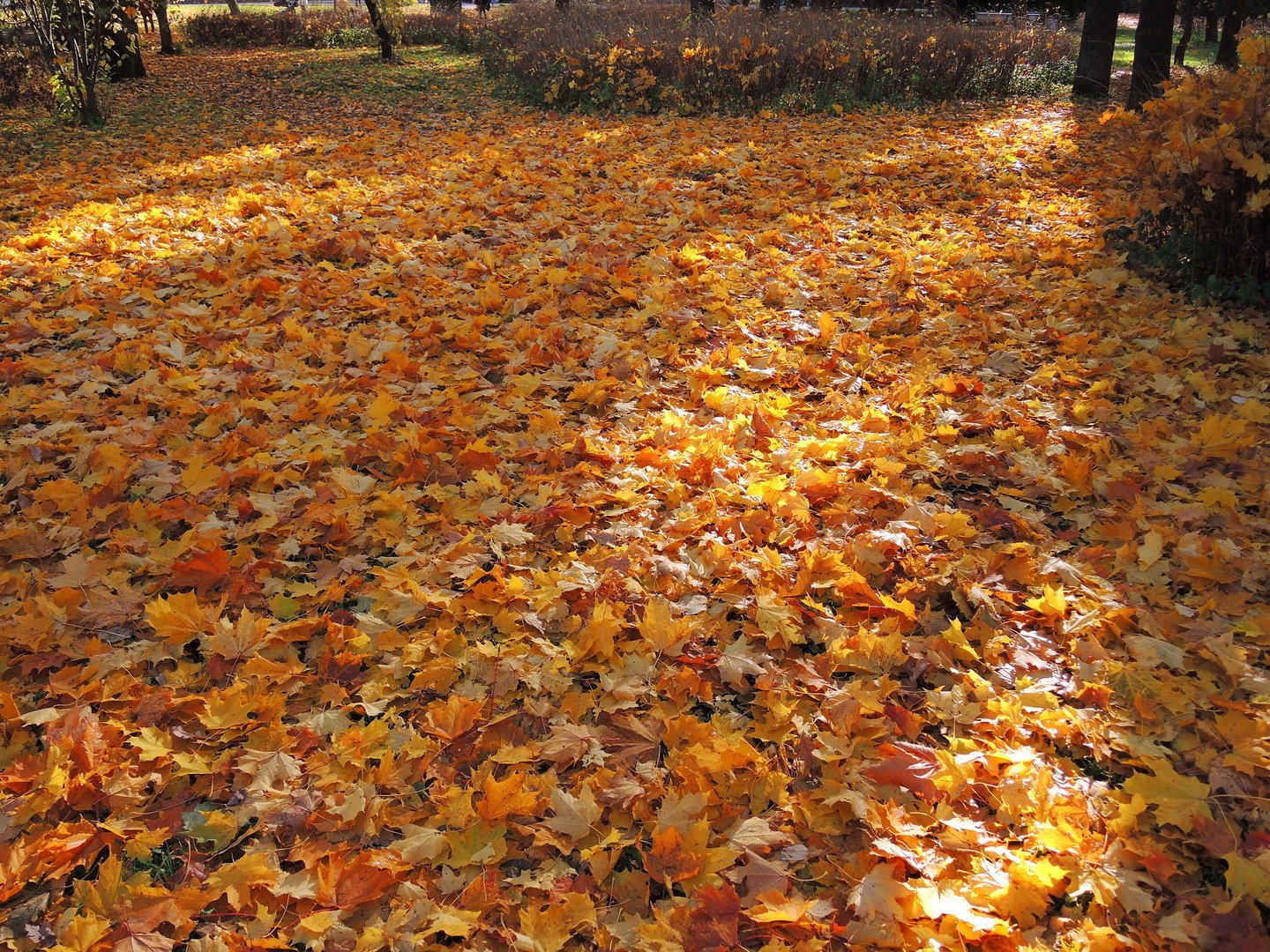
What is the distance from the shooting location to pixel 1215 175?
4.16 meters

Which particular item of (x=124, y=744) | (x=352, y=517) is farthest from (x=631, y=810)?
(x=352, y=517)

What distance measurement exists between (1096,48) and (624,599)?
451 inches

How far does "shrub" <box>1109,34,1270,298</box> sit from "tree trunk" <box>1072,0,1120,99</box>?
647 centimetres

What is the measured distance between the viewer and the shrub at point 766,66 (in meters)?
10.3

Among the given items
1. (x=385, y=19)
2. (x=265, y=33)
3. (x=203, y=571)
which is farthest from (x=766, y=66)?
(x=265, y=33)

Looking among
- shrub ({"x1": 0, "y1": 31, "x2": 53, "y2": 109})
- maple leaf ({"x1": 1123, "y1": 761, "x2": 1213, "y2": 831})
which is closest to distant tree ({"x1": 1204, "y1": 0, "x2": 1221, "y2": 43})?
shrub ({"x1": 0, "y1": 31, "x2": 53, "y2": 109})

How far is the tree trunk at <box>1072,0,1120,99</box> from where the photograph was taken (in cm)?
980

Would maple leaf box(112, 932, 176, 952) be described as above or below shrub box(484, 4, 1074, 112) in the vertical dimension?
below

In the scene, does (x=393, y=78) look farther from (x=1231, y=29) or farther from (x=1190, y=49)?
(x=1190, y=49)

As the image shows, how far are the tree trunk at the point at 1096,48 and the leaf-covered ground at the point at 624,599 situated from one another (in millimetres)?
7067

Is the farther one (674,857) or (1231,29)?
(1231,29)

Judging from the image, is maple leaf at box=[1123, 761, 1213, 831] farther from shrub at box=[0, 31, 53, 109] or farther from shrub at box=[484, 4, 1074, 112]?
shrub at box=[0, 31, 53, 109]

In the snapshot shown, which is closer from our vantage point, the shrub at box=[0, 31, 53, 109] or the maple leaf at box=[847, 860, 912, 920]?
the maple leaf at box=[847, 860, 912, 920]

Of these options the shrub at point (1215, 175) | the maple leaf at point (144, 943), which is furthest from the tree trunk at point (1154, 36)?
the maple leaf at point (144, 943)
